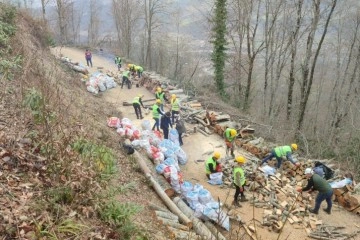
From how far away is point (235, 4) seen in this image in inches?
1032

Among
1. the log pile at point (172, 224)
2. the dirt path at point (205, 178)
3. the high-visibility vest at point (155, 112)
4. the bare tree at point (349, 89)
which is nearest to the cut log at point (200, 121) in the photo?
the dirt path at point (205, 178)

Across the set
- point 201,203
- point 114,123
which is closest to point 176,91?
point 114,123

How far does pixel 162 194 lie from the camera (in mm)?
9227

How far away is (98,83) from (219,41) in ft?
33.6

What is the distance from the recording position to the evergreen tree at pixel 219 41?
988 inches

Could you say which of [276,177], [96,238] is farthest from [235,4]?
[96,238]

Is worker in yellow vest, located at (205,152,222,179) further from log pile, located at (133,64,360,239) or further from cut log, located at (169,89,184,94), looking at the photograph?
cut log, located at (169,89,184,94)

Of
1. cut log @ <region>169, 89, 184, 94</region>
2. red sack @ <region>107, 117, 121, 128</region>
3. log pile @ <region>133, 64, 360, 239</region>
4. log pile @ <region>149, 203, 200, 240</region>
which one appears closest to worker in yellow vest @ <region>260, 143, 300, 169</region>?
log pile @ <region>133, 64, 360, 239</region>

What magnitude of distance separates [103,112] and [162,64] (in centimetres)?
3175

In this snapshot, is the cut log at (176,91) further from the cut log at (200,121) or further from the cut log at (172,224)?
the cut log at (172,224)

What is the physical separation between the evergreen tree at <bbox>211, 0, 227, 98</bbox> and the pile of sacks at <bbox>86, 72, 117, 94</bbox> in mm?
8388

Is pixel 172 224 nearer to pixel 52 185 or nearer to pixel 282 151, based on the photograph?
pixel 52 185

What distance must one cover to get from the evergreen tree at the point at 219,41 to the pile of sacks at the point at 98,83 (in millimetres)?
8388

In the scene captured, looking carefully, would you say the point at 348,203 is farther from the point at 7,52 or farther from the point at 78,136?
the point at 7,52
